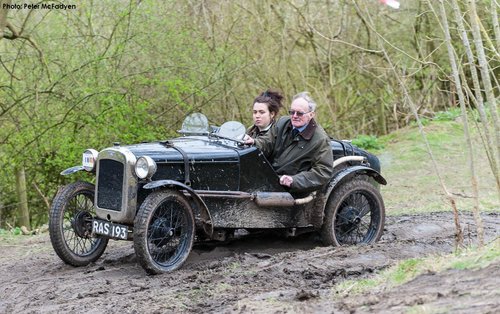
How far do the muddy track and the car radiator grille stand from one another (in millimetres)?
623

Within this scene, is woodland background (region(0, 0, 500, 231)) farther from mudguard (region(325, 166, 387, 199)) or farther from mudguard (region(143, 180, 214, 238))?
mudguard (region(143, 180, 214, 238))

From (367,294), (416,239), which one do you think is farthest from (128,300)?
(416,239)

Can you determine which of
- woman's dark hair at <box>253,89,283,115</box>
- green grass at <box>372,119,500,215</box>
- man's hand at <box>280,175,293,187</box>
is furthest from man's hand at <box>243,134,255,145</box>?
green grass at <box>372,119,500,215</box>

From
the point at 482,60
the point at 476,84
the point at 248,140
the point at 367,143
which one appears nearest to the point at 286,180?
the point at 248,140

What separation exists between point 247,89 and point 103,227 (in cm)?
875

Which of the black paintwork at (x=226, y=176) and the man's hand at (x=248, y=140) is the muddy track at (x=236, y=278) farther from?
the man's hand at (x=248, y=140)

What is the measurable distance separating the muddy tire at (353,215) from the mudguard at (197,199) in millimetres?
1387

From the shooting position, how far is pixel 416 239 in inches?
328

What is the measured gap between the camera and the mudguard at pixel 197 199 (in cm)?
679

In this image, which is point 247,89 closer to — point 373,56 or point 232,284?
point 373,56

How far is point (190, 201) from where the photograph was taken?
721 centimetres

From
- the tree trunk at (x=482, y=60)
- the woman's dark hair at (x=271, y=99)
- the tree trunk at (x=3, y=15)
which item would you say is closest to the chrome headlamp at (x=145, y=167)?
the woman's dark hair at (x=271, y=99)

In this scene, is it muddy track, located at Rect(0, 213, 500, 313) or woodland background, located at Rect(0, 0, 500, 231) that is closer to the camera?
A: muddy track, located at Rect(0, 213, 500, 313)

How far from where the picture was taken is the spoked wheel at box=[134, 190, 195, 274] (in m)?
6.73
